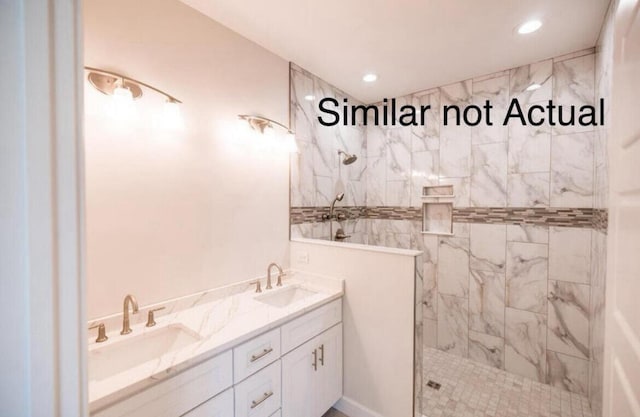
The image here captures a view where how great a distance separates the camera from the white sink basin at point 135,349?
3.80 feet

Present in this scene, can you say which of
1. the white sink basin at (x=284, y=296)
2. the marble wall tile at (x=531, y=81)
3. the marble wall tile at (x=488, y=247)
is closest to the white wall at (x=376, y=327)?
the white sink basin at (x=284, y=296)

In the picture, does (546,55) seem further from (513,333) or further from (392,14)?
(513,333)

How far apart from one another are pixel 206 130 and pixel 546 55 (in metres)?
2.63

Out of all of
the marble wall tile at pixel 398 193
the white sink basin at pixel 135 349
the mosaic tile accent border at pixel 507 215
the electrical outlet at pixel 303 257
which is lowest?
the white sink basin at pixel 135 349

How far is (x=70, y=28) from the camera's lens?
16.6 inches

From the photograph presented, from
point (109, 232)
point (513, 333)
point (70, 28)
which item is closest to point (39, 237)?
point (70, 28)

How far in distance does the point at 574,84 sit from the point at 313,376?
285cm

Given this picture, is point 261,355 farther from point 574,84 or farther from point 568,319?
point 574,84

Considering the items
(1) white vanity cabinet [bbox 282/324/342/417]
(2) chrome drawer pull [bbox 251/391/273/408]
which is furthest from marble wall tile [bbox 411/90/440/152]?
(2) chrome drawer pull [bbox 251/391/273/408]

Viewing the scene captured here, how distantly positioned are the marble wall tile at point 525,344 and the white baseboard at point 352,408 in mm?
1401

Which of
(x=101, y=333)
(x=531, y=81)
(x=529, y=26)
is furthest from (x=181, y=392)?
(x=531, y=81)

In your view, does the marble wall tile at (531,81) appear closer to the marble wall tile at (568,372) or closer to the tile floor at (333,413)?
the marble wall tile at (568,372)

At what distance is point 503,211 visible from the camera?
2.37 m

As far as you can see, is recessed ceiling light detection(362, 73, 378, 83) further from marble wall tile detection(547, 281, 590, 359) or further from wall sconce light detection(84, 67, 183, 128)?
marble wall tile detection(547, 281, 590, 359)
